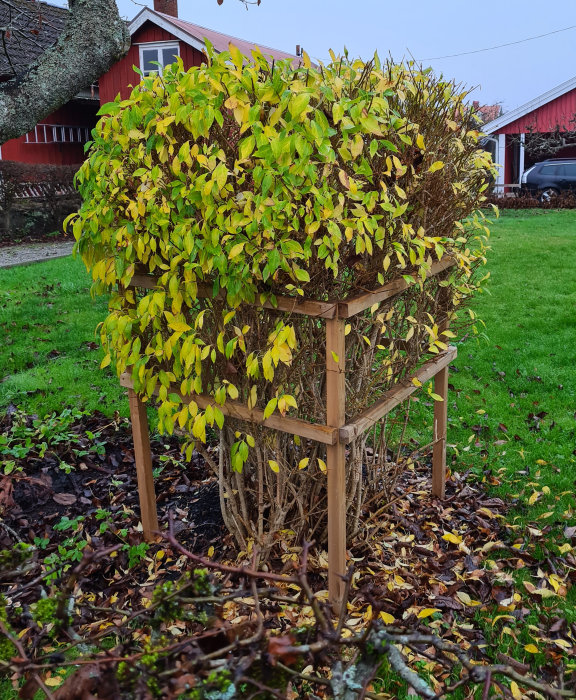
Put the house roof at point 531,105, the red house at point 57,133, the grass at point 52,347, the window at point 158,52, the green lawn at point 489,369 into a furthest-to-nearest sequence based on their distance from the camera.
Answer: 1. the house roof at point 531,105
2. the red house at point 57,133
3. the window at point 158,52
4. the grass at point 52,347
5. the green lawn at point 489,369

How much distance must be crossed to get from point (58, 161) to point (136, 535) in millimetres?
19774

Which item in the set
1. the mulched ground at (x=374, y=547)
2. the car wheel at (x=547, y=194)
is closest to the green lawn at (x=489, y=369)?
the mulched ground at (x=374, y=547)

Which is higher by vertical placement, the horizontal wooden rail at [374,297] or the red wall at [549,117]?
the red wall at [549,117]

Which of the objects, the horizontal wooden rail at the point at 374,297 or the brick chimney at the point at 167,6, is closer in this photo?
A: the horizontal wooden rail at the point at 374,297

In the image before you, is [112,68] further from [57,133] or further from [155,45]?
[57,133]

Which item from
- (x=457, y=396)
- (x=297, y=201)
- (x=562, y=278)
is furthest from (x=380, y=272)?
(x=562, y=278)

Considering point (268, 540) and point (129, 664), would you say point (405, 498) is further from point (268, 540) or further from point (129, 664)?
point (129, 664)

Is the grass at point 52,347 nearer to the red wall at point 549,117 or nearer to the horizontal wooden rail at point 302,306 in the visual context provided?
the horizontal wooden rail at point 302,306

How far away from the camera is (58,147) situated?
20875mm

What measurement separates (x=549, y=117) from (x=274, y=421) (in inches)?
1021

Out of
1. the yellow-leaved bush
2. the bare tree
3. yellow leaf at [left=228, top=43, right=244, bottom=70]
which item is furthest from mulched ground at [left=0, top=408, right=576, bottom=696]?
the bare tree

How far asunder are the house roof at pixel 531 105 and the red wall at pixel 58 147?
576 inches

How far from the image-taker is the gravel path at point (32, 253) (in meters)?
11.7

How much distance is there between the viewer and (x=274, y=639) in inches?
44.8
